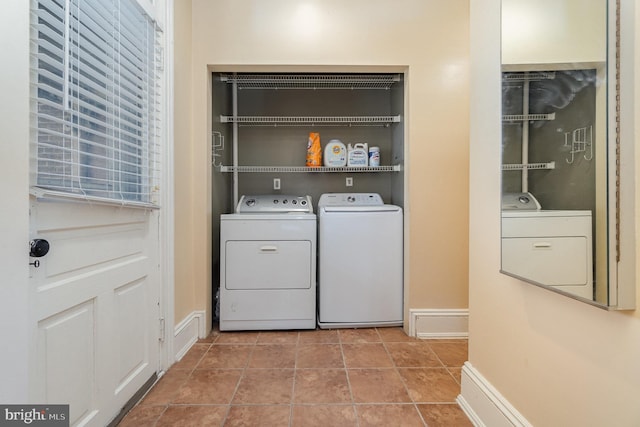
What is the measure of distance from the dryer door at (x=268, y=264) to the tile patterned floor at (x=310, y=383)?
0.36m

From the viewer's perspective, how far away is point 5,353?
0.76 meters

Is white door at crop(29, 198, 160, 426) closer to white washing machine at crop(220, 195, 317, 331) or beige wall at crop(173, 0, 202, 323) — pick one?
beige wall at crop(173, 0, 202, 323)

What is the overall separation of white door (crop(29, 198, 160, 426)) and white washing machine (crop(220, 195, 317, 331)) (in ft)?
2.10

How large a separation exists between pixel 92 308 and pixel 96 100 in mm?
775

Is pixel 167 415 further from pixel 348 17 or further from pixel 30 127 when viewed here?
pixel 348 17

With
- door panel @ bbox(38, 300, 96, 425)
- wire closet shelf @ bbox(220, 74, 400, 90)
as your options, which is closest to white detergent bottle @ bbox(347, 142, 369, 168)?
wire closet shelf @ bbox(220, 74, 400, 90)

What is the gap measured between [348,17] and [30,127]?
6.43 feet

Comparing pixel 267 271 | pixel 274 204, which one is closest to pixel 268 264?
pixel 267 271

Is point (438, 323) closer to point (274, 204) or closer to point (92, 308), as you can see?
point (274, 204)

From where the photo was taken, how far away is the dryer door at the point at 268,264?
85.0 inches

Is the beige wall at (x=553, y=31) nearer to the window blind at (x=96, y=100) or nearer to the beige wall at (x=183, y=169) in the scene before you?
the window blind at (x=96, y=100)

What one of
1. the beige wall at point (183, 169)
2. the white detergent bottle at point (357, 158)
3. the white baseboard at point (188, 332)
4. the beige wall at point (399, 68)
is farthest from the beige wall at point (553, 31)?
the white baseboard at point (188, 332)

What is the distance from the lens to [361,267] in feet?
7.27

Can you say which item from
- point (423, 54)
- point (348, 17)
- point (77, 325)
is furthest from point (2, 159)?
point (423, 54)
